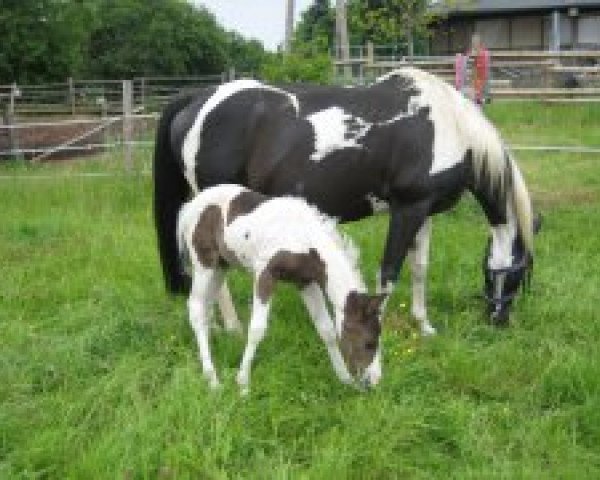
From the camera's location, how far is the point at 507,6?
30125 mm

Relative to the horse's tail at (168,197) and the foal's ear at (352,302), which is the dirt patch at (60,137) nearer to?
the horse's tail at (168,197)

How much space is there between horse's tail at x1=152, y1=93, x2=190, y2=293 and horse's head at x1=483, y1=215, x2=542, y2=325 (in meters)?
1.95

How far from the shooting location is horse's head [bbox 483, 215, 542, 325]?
18.5 ft

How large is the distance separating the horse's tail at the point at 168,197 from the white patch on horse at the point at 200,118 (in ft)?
0.56

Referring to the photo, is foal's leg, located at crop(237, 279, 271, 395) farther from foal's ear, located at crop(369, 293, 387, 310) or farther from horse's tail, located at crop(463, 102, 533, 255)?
horse's tail, located at crop(463, 102, 533, 255)

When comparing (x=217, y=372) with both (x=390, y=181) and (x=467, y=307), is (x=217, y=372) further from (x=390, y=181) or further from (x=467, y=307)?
(x=467, y=307)

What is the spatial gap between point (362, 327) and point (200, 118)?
202cm

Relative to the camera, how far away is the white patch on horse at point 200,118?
5699 millimetres

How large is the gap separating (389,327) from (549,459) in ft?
5.53

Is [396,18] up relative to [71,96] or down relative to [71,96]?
up

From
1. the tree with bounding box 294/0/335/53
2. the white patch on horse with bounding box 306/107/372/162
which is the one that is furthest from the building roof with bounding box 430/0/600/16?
the white patch on horse with bounding box 306/107/372/162

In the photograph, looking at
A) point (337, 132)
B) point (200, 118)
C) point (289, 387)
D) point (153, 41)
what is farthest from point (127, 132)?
point (153, 41)

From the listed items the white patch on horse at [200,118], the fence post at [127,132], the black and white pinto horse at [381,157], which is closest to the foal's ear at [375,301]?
the black and white pinto horse at [381,157]

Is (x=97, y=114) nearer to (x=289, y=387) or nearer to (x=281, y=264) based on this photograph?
(x=281, y=264)
